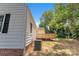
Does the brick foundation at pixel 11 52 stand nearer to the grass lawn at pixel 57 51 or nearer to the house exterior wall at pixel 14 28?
the house exterior wall at pixel 14 28

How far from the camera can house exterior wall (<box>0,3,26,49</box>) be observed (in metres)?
6.52

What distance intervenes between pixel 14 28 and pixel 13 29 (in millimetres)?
61

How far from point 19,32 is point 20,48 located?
69 cm

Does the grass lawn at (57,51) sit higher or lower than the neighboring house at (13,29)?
lower

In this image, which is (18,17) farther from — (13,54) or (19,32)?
(13,54)

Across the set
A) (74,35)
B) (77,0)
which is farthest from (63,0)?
(74,35)

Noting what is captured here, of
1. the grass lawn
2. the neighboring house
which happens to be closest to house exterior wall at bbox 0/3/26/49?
the neighboring house

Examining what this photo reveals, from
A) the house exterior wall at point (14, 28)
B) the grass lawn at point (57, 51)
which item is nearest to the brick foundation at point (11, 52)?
the house exterior wall at point (14, 28)

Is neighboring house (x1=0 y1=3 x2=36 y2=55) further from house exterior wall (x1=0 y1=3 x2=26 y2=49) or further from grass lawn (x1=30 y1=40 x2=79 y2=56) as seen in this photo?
grass lawn (x1=30 y1=40 x2=79 y2=56)

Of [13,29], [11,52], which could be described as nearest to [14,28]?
[13,29]

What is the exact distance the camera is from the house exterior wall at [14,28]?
652 centimetres

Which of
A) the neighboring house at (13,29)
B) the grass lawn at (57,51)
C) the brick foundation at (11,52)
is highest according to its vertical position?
the neighboring house at (13,29)

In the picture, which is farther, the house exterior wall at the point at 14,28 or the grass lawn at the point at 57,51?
the grass lawn at the point at 57,51

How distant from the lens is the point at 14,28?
6.64 m
